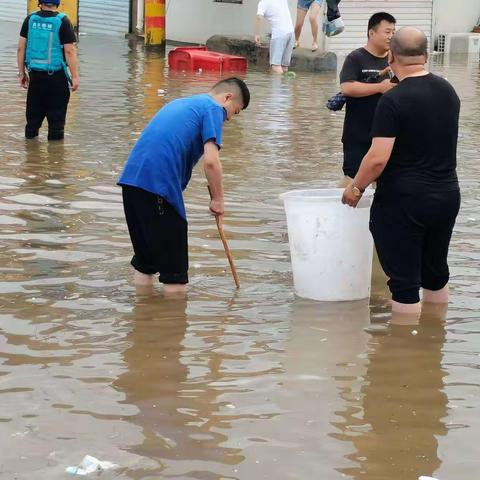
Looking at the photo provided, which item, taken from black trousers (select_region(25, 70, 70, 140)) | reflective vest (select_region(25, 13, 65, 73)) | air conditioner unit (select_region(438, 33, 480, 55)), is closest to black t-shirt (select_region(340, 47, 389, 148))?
reflective vest (select_region(25, 13, 65, 73))

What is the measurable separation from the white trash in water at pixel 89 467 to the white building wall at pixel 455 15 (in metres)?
21.3

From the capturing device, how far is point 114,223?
863 centimetres

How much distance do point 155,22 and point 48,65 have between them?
40.1 feet

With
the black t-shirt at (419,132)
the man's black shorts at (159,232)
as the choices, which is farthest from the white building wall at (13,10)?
the black t-shirt at (419,132)

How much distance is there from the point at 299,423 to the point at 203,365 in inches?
35.8

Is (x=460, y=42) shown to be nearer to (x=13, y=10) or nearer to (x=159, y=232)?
(x=13, y=10)

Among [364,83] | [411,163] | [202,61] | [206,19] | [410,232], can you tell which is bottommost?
[410,232]

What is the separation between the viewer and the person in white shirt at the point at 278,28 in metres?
19.7

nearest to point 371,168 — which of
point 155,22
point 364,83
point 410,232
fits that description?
point 410,232

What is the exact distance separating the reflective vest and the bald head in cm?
605

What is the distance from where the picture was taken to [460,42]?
2450cm

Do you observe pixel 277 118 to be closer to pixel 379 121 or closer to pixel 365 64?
pixel 365 64

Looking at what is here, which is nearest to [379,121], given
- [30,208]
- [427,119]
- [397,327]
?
[427,119]

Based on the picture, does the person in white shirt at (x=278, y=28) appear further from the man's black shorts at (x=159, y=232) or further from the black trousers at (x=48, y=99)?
the man's black shorts at (x=159, y=232)
